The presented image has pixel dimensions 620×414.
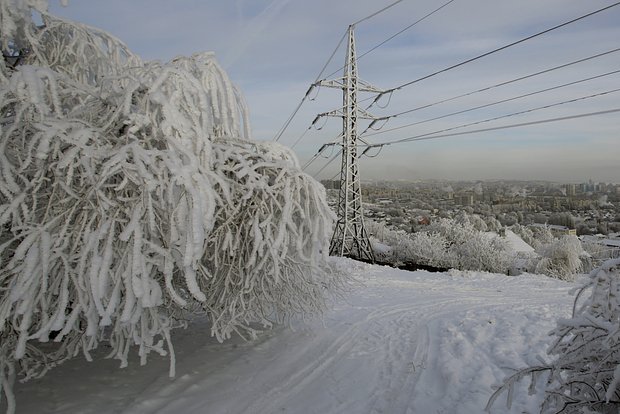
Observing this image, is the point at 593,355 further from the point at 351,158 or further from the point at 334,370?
the point at 351,158

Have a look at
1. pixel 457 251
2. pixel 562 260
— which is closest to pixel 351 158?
pixel 457 251

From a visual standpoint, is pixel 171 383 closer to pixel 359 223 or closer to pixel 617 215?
pixel 359 223

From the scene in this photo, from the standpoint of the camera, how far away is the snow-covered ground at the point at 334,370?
4.53 metres

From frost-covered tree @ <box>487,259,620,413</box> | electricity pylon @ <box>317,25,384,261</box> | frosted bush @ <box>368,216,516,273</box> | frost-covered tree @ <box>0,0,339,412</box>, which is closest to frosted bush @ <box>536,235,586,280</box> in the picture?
frosted bush @ <box>368,216,516,273</box>

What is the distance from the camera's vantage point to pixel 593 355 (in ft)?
8.39

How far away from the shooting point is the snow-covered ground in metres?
4.53

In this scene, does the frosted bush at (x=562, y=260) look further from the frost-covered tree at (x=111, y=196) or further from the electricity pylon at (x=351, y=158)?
the frost-covered tree at (x=111, y=196)

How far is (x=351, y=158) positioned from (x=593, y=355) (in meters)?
15.5

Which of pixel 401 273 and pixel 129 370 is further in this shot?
Answer: pixel 401 273

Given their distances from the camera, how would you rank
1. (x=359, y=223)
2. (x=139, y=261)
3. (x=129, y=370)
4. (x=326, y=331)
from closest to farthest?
1. (x=139, y=261)
2. (x=129, y=370)
3. (x=326, y=331)
4. (x=359, y=223)

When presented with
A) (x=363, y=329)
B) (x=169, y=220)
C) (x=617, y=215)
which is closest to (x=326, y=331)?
(x=363, y=329)

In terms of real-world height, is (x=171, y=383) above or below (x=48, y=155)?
below

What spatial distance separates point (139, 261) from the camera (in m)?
3.22

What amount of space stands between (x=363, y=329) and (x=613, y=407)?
4.71m
